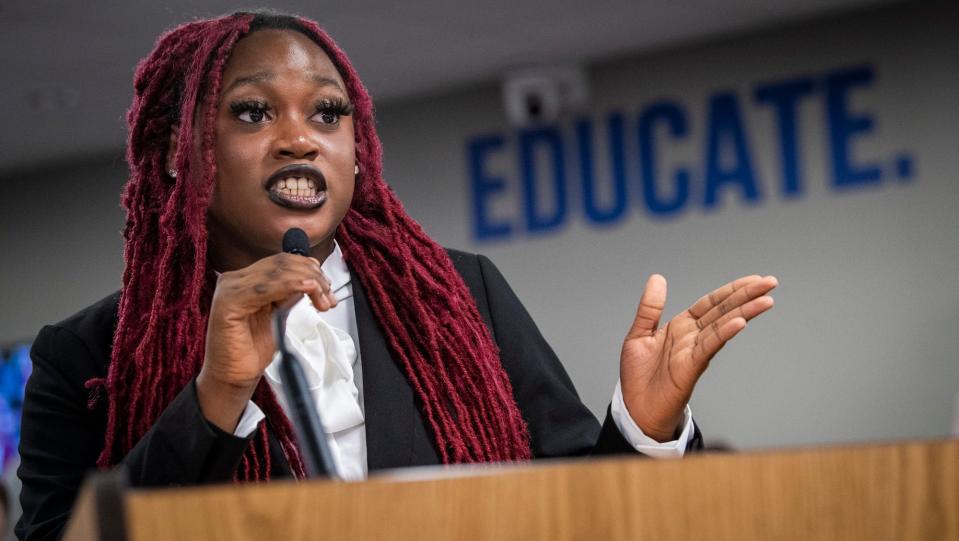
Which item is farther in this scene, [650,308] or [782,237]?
[782,237]

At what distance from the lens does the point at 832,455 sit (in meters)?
0.92

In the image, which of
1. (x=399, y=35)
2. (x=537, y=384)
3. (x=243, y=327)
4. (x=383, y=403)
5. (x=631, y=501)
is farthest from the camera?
(x=399, y=35)

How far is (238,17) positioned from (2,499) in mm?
3657

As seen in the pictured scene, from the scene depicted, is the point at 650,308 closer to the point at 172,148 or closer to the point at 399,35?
the point at 172,148

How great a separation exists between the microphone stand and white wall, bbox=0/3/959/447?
4510 mm

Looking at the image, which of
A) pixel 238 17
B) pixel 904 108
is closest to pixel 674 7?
pixel 904 108

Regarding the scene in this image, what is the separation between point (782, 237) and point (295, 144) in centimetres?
418

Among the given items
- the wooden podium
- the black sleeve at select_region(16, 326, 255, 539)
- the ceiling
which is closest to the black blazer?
the black sleeve at select_region(16, 326, 255, 539)

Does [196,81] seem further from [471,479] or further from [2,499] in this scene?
[2,499]

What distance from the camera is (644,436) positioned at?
1.54m

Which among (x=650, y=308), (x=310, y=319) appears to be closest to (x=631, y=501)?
(x=650, y=308)

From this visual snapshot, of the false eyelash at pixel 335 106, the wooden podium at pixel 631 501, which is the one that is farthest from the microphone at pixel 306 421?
the false eyelash at pixel 335 106

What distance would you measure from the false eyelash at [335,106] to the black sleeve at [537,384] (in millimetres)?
312

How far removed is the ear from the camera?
177 cm
